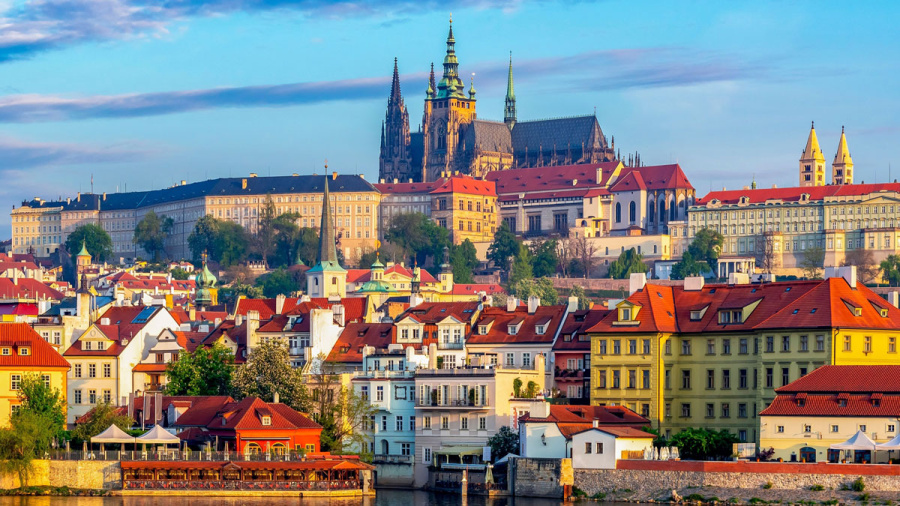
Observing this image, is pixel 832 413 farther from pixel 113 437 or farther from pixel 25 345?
pixel 25 345

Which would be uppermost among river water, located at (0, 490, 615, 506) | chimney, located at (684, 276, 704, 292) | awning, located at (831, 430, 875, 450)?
chimney, located at (684, 276, 704, 292)

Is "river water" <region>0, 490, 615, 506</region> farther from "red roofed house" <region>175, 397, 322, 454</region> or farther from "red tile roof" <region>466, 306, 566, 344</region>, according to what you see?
"red tile roof" <region>466, 306, 566, 344</region>

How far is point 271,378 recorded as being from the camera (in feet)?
268

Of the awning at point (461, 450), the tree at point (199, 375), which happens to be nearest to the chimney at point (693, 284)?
the awning at point (461, 450)

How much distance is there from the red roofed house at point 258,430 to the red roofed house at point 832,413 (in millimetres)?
17757

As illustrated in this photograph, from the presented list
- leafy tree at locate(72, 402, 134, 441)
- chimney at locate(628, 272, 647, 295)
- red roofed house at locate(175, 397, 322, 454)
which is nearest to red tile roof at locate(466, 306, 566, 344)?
chimney at locate(628, 272, 647, 295)

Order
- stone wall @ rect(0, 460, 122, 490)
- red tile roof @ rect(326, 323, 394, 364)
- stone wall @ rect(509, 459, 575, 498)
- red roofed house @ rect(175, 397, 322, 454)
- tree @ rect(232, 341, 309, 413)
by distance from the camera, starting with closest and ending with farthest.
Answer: stone wall @ rect(509, 459, 575, 498) < stone wall @ rect(0, 460, 122, 490) < red roofed house @ rect(175, 397, 322, 454) < tree @ rect(232, 341, 309, 413) < red tile roof @ rect(326, 323, 394, 364)

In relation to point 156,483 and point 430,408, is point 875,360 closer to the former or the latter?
point 430,408

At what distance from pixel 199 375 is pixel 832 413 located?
98.8 feet

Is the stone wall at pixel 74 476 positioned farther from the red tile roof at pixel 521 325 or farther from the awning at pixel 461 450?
the red tile roof at pixel 521 325

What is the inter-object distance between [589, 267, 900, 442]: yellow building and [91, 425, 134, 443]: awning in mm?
19095

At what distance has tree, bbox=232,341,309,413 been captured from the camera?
80.9m

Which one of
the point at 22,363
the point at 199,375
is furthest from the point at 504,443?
the point at 22,363

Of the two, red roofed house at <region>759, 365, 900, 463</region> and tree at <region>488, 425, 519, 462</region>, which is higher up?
red roofed house at <region>759, 365, 900, 463</region>
